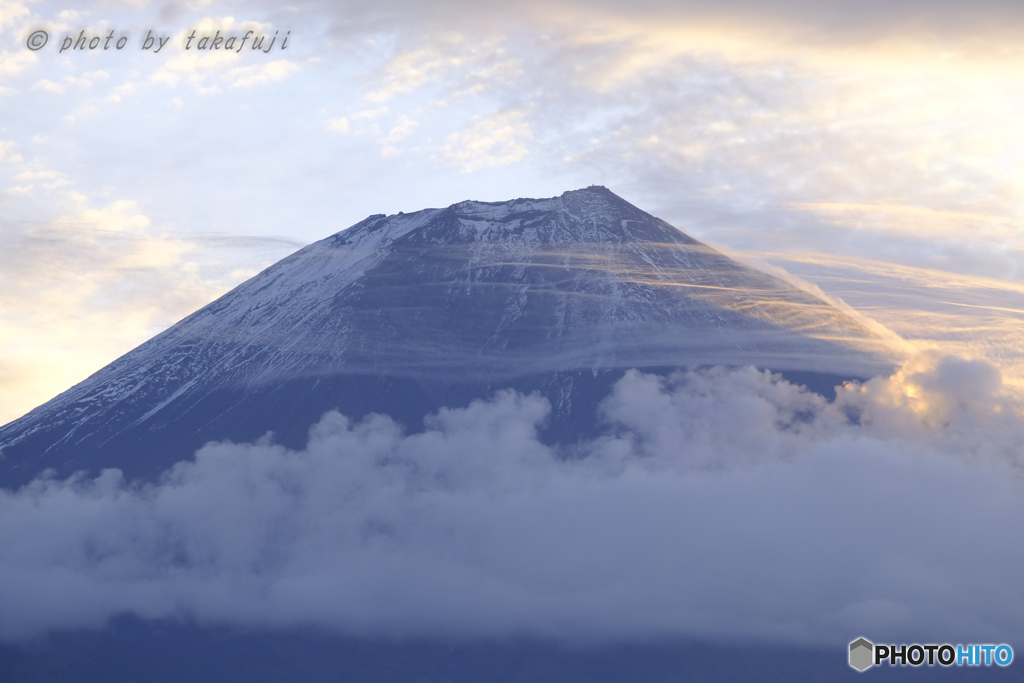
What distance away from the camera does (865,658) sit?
196625mm
